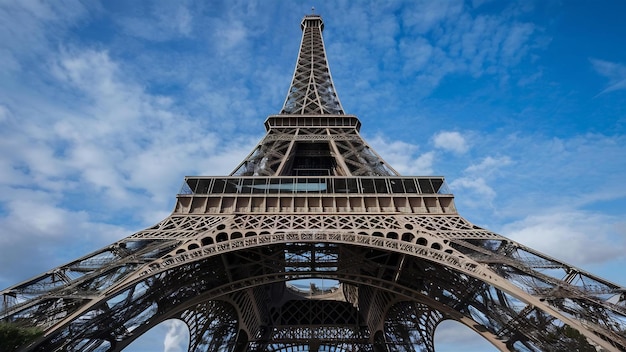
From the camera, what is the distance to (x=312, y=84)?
36656mm

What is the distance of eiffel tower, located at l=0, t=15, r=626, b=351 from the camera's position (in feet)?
42.8

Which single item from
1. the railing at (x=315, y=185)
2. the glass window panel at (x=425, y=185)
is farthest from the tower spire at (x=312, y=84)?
the glass window panel at (x=425, y=185)

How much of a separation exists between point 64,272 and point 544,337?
18.9 meters

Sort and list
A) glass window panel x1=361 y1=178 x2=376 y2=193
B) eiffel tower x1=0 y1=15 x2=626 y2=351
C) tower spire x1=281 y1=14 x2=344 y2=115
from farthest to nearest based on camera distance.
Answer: tower spire x1=281 y1=14 x2=344 y2=115
glass window panel x1=361 y1=178 x2=376 y2=193
eiffel tower x1=0 y1=15 x2=626 y2=351

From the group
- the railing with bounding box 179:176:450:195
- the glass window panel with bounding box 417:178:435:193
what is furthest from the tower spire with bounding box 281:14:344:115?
the glass window panel with bounding box 417:178:435:193

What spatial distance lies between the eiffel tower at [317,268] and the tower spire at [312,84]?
6358 mm

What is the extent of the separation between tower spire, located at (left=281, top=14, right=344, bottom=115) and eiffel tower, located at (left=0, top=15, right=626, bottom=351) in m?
6.36

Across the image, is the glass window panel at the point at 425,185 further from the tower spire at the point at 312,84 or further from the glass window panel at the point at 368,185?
the tower spire at the point at 312,84

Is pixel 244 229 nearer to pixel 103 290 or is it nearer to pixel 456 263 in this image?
pixel 103 290

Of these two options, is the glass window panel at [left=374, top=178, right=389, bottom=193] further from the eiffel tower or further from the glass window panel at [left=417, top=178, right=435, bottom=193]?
the glass window panel at [left=417, top=178, right=435, bottom=193]

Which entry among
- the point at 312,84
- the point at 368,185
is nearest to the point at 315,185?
the point at 368,185

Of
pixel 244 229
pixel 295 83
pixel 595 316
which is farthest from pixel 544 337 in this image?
pixel 295 83

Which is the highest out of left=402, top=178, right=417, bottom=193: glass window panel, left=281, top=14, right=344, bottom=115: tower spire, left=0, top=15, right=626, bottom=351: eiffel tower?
left=281, top=14, right=344, bottom=115: tower spire

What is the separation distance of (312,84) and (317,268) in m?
22.6
